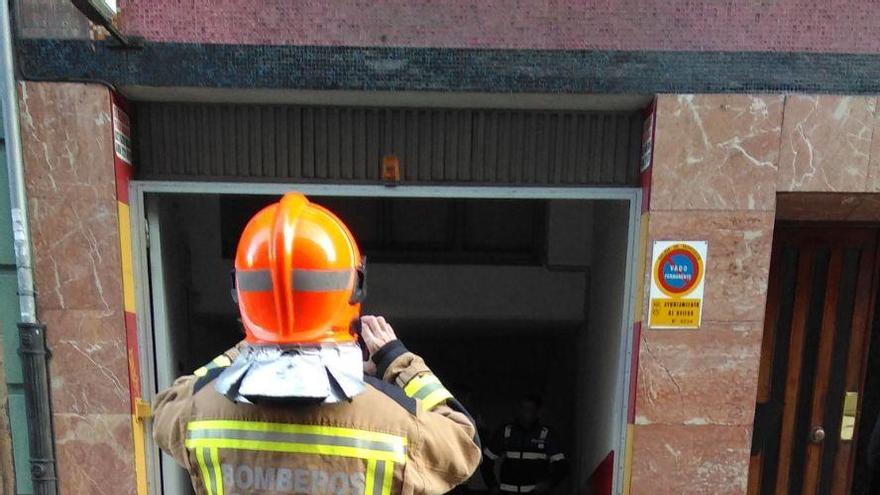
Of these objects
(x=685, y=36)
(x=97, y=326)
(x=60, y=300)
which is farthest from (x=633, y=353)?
(x=60, y=300)

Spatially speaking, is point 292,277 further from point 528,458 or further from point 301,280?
point 528,458

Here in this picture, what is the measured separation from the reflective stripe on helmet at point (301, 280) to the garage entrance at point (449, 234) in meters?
1.56

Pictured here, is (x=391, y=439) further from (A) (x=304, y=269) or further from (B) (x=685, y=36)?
(B) (x=685, y=36)

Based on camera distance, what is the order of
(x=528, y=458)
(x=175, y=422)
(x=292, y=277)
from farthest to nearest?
(x=528, y=458) < (x=175, y=422) < (x=292, y=277)

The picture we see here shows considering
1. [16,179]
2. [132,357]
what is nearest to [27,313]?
[132,357]

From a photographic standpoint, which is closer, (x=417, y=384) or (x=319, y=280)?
(x=319, y=280)

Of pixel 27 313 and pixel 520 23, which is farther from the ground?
pixel 520 23

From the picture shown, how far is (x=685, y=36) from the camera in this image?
9.09 ft

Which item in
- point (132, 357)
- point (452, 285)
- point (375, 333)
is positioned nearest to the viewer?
point (375, 333)

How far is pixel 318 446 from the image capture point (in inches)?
56.4

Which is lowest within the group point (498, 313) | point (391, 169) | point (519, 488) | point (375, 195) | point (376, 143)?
point (519, 488)

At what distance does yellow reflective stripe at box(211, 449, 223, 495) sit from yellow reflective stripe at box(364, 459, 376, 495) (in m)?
0.41

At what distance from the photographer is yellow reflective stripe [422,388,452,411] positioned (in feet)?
5.21

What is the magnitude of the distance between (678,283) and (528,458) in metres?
1.98
